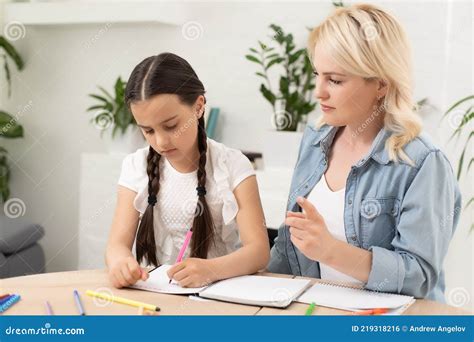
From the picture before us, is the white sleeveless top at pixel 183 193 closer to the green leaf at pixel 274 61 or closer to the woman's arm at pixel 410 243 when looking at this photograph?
Result: the woman's arm at pixel 410 243

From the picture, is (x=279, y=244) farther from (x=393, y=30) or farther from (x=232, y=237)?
(x=393, y=30)

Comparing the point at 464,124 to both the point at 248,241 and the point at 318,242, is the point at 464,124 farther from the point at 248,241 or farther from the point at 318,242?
the point at 318,242

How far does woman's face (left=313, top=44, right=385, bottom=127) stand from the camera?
104 centimetres

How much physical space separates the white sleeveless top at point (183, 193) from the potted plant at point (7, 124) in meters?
1.59

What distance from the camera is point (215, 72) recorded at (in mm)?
2207

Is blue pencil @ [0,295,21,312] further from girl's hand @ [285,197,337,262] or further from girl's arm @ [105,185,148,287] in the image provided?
girl's hand @ [285,197,337,262]

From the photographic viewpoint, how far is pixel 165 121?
1.06 meters

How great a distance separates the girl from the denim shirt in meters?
0.15

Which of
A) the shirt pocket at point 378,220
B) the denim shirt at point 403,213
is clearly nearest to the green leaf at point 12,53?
the denim shirt at point 403,213

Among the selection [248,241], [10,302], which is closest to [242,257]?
[248,241]

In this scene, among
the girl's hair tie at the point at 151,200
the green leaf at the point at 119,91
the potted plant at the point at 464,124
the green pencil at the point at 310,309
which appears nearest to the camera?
the green pencil at the point at 310,309

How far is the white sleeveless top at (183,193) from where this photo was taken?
1.19 metres

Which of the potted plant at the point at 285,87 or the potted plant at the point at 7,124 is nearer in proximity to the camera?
the potted plant at the point at 285,87

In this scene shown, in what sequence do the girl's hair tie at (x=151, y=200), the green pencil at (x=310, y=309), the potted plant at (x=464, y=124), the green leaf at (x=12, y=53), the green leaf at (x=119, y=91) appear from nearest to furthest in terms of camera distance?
the green pencil at (x=310, y=309), the girl's hair tie at (x=151, y=200), the potted plant at (x=464, y=124), the green leaf at (x=119, y=91), the green leaf at (x=12, y=53)
